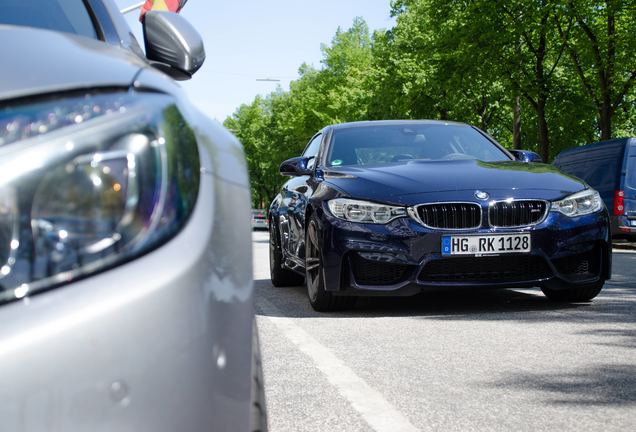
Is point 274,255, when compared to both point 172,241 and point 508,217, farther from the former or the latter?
point 172,241

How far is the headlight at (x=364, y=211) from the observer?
639 cm

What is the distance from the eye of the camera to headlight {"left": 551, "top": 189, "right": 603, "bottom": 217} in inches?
260

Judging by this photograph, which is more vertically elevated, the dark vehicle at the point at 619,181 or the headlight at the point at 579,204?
the headlight at the point at 579,204

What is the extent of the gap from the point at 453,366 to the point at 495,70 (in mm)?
28029

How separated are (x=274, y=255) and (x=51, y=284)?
8.12 metres

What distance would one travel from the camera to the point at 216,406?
141 cm

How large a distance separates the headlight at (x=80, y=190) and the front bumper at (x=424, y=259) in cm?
496

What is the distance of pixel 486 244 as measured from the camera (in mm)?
6402

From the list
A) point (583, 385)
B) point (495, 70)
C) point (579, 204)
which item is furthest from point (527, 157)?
point (495, 70)

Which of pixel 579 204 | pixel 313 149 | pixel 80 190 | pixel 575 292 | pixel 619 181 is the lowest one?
pixel 619 181

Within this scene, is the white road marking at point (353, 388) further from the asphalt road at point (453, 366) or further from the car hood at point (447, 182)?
the car hood at point (447, 182)

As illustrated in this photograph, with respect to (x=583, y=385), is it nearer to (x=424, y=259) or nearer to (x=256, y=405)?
(x=424, y=259)

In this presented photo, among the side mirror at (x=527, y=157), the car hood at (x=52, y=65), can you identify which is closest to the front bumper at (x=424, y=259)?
the side mirror at (x=527, y=157)

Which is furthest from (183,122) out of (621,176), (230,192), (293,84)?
(293,84)
